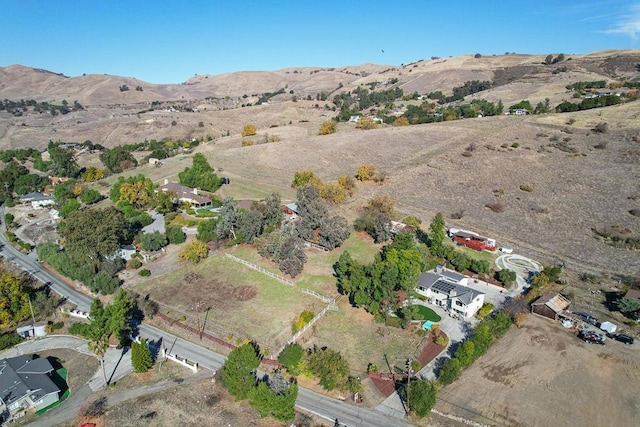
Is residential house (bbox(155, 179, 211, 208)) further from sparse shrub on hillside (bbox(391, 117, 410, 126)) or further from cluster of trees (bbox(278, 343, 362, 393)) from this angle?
sparse shrub on hillside (bbox(391, 117, 410, 126))

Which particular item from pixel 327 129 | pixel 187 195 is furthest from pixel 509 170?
pixel 187 195

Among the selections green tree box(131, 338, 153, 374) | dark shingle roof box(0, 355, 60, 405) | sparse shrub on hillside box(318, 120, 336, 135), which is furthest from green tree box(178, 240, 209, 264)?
sparse shrub on hillside box(318, 120, 336, 135)

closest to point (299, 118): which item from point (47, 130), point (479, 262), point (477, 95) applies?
point (477, 95)

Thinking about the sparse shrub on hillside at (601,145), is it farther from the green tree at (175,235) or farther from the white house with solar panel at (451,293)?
the green tree at (175,235)

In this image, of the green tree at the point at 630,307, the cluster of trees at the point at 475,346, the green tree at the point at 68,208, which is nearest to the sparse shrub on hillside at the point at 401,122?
the green tree at the point at 68,208

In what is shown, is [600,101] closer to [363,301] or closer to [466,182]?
[466,182]
